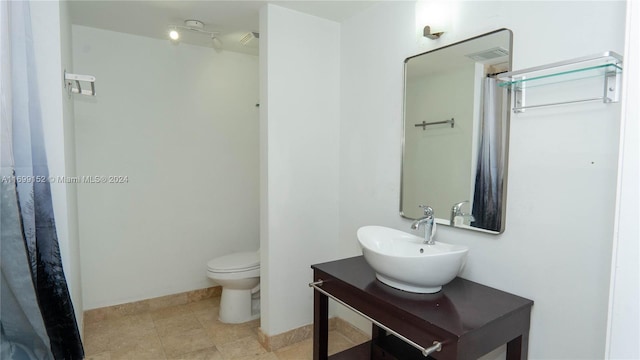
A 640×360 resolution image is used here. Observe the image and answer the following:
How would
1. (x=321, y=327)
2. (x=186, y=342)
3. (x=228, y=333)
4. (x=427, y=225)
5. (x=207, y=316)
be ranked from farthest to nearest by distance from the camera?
(x=207, y=316), (x=228, y=333), (x=186, y=342), (x=321, y=327), (x=427, y=225)

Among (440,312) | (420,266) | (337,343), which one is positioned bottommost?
(337,343)

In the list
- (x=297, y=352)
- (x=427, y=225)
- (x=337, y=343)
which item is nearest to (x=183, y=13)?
(x=427, y=225)

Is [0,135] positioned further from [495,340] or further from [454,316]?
[495,340]

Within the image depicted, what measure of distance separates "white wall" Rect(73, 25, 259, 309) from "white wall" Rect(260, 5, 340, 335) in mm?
977

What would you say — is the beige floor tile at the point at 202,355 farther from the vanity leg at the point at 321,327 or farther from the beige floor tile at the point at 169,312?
the vanity leg at the point at 321,327

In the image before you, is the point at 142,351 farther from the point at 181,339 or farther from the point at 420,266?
the point at 420,266

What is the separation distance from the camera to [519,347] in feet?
4.67

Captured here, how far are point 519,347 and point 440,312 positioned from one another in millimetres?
411

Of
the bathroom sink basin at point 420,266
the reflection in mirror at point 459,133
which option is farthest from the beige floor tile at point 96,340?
the reflection in mirror at point 459,133

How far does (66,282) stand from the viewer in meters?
1.63

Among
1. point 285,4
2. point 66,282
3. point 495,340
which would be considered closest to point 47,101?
point 66,282

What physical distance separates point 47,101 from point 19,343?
103 cm

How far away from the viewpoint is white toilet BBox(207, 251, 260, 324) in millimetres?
2609

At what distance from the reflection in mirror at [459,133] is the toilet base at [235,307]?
145 cm
